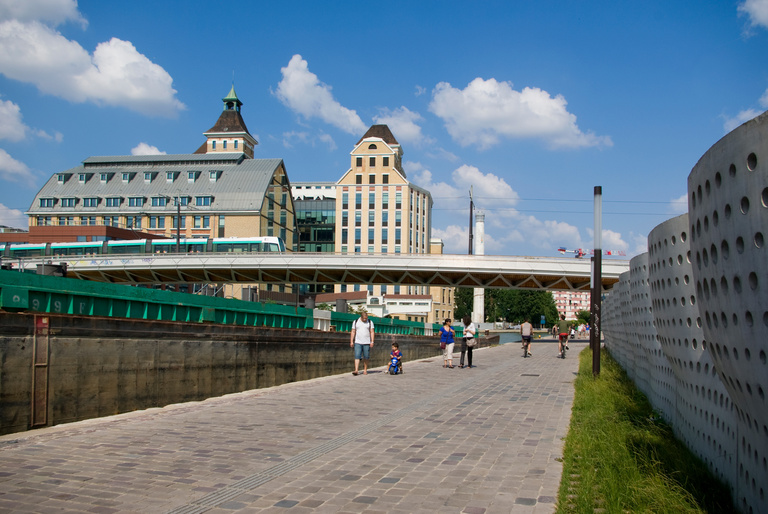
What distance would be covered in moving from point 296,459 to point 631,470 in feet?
10.3

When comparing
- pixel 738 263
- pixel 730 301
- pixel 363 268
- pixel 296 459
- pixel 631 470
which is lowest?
pixel 296 459

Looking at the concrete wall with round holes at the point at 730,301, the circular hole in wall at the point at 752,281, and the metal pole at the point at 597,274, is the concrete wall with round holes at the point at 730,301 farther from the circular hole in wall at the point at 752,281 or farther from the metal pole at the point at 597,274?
the metal pole at the point at 597,274

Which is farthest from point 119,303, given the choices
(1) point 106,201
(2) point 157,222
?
(1) point 106,201

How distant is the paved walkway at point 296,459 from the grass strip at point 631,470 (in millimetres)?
234

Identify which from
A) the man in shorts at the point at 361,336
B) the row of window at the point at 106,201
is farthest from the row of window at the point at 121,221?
the man in shorts at the point at 361,336

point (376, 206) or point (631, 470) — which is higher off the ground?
point (376, 206)

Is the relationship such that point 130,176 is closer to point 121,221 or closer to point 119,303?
point 121,221

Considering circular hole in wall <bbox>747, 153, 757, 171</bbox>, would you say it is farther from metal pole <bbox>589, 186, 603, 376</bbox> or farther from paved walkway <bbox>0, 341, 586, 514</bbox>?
metal pole <bbox>589, 186, 603, 376</bbox>

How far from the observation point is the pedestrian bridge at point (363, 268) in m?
56.8

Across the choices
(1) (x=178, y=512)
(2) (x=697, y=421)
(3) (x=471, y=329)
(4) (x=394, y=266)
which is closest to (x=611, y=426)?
(2) (x=697, y=421)

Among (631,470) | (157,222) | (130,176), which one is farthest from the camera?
(130,176)

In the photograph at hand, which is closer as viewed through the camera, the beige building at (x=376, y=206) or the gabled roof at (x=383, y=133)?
the beige building at (x=376, y=206)

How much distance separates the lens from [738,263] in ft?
10.4

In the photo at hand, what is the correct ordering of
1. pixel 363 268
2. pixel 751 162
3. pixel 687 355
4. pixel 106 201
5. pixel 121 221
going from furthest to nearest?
pixel 106 201
pixel 121 221
pixel 363 268
pixel 687 355
pixel 751 162
